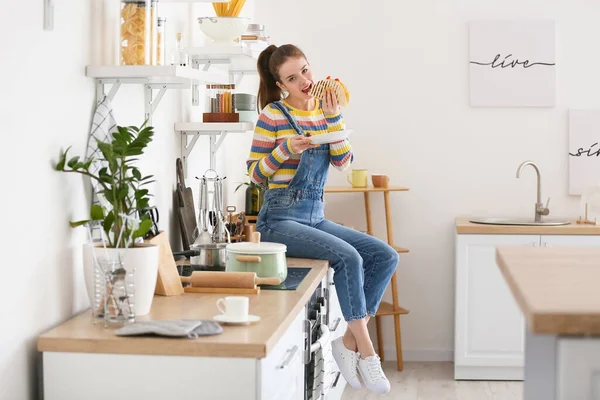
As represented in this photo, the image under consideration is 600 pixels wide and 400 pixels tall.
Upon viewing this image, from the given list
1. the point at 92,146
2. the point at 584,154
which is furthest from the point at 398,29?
the point at 92,146

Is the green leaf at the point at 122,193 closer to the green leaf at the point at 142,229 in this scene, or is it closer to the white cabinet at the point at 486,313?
the green leaf at the point at 142,229

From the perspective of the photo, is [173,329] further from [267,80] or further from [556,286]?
[267,80]

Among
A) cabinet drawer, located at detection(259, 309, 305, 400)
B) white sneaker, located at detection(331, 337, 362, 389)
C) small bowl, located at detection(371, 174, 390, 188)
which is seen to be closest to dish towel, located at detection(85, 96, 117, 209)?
cabinet drawer, located at detection(259, 309, 305, 400)

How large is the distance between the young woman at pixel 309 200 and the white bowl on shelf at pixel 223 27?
18cm

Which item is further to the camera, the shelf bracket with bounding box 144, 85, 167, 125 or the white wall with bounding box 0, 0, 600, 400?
the white wall with bounding box 0, 0, 600, 400

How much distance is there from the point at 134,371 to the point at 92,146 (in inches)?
29.8

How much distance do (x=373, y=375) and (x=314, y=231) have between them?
59cm

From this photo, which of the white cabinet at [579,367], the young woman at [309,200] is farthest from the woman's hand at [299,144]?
the white cabinet at [579,367]

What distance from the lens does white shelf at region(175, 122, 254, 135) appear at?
346 cm

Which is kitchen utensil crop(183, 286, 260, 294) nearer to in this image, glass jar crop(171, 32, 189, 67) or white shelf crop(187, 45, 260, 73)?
glass jar crop(171, 32, 189, 67)

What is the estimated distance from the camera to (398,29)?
5.02 meters

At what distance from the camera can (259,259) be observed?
113 inches

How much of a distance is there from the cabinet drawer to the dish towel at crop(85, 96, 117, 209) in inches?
26.3

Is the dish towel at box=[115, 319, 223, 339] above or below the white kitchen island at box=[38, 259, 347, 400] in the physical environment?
above
